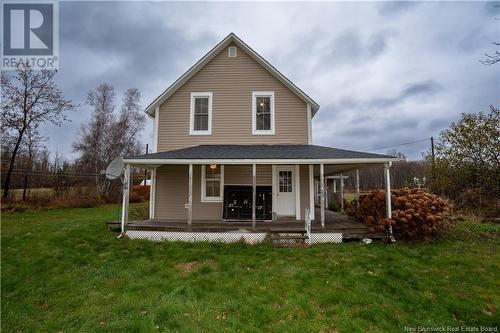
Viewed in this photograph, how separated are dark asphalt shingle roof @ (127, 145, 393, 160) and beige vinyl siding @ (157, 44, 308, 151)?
2.07 ft

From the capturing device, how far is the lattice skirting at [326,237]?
319 inches

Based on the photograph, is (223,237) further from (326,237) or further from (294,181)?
(294,181)

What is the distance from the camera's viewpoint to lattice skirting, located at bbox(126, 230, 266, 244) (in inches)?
318

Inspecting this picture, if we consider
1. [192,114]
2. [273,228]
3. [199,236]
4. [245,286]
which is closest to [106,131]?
[192,114]

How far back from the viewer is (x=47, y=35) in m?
9.67

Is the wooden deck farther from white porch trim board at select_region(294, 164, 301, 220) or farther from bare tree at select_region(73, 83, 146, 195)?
bare tree at select_region(73, 83, 146, 195)

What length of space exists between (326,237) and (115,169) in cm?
765

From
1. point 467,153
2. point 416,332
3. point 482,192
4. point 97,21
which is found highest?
point 97,21

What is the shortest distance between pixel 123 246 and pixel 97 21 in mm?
12241

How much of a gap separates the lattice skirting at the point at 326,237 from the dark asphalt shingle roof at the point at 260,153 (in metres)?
2.38

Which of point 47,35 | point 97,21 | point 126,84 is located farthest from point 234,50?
point 126,84

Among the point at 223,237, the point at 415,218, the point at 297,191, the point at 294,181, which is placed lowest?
the point at 223,237

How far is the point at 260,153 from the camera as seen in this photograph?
29.0 feet

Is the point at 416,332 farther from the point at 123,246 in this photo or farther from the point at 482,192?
the point at 482,192
